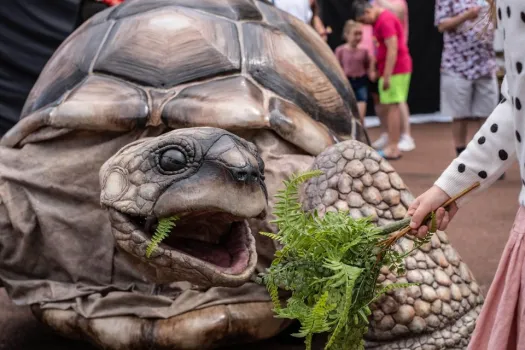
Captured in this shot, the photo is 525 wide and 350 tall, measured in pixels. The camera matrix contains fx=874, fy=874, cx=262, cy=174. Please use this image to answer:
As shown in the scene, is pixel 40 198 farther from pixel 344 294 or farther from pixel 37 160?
pixel 344 294

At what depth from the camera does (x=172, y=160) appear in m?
2.23

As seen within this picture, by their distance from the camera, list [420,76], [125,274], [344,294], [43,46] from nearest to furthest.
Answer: [344,294], [125,274], [43,46], [420,76]

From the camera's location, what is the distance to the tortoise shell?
270 centimetres

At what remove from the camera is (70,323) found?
2639 mm

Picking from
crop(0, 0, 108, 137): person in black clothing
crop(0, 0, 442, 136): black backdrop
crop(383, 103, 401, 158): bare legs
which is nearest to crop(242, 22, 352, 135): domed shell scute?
crop(0, 0, 442, 136): black backdrop

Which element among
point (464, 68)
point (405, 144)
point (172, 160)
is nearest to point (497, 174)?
point (172, 160)

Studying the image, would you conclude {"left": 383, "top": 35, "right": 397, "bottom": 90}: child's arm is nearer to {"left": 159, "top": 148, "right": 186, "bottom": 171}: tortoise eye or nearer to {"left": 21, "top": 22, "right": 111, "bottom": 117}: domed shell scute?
{"left": 21, "top": 22, "right": 111, "bottom": 117}: domed shell scute

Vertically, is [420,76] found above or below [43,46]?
below

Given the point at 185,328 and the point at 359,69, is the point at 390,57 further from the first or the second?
the point at 185,328

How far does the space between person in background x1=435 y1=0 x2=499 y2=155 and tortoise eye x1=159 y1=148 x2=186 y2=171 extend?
3.93 metres

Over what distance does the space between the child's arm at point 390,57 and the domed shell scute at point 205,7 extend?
4052mm

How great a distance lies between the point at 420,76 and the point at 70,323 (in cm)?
1055

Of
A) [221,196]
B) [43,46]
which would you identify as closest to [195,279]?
[221,196]

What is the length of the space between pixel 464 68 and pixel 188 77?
3476 millimetres
